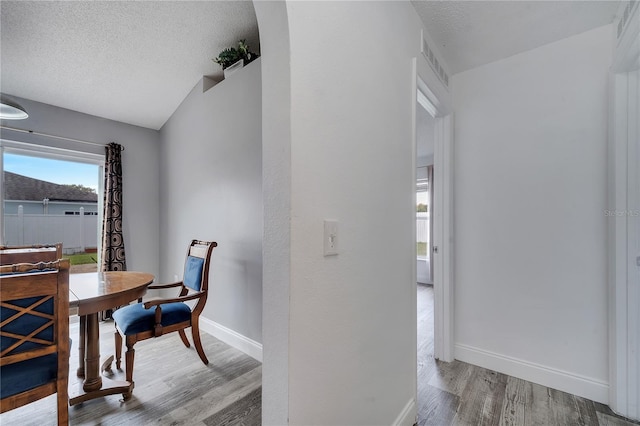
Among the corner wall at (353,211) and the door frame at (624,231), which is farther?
the door frame at (624,231)

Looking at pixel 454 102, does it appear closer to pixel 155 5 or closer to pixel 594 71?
pixel 594 71

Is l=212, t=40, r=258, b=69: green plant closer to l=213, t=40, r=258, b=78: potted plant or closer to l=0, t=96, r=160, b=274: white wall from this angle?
l=213, t=40, r=258, b=78: potted plant

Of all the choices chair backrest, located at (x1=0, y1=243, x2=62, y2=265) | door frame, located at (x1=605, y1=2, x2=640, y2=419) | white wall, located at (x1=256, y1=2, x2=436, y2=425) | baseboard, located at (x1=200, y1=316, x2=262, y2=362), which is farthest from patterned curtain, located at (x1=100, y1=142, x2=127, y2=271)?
door frame, located at (x1=605, y1=2, x2=640, y2=419)

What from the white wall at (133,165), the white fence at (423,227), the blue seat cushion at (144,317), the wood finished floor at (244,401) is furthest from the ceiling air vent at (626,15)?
the white wall at (133,165)

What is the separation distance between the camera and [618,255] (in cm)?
162

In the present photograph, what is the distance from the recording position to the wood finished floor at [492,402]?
1573 mm

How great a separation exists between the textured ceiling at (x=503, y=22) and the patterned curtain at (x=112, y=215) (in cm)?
356

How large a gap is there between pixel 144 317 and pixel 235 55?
2351 millimetres

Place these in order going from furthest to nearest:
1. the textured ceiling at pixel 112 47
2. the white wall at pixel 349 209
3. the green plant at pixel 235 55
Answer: the green plant at pixel 235 55, the textured ceiling at pixel 112 47, the white wall at pixel 349 209

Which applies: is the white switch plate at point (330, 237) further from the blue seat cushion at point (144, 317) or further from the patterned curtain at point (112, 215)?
the patterned curtain at point (112, 215)

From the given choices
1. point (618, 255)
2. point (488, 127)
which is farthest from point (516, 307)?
point (488, 127)

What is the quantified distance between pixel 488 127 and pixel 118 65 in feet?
11.4

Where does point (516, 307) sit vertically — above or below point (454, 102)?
below

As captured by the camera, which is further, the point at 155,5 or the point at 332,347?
the point at 155,5
